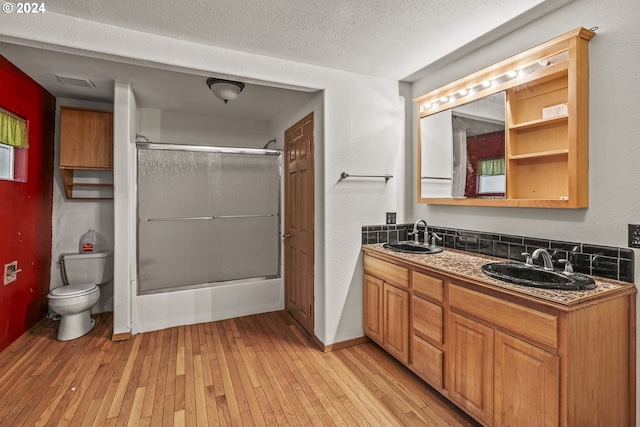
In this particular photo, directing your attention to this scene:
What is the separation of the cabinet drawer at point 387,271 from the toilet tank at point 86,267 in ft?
8.64

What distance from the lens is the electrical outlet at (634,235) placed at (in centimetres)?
150

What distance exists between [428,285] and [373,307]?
72cm

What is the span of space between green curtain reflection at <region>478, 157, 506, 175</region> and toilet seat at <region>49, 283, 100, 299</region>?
3.41 m

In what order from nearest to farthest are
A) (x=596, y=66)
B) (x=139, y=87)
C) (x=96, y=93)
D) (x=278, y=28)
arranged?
(x=596, y=66)
(x=278, y=28)
(x=139, y=87)
(x=96, y=93)

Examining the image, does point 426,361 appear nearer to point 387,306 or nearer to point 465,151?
point 387,306

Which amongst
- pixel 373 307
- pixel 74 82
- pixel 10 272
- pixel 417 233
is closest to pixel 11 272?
pixel 10 272

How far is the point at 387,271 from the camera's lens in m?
2.39

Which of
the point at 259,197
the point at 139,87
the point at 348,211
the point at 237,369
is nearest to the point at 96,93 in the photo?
the point at 139,87

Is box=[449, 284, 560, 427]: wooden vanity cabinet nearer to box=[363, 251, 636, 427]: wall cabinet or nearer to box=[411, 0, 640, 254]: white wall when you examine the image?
box=[363, 251, 636, 427]: wall cabinet

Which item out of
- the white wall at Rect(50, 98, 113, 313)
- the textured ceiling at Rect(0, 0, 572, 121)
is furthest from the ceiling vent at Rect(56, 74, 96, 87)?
the white wall at Rect(50, 98, 113, 313)

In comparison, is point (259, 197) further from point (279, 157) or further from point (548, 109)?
point (548, 109)

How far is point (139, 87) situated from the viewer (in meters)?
2.87

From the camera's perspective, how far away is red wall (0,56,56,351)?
250 cm

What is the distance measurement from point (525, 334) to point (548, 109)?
1268mm
